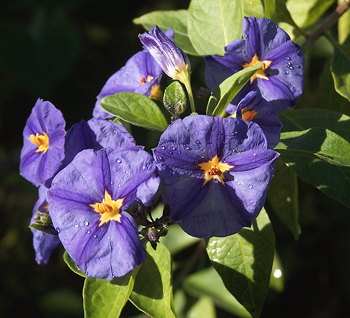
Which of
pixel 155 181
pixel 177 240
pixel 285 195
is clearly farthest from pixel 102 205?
pixel 177 240

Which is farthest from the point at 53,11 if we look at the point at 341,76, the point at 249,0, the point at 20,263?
the point at 341,76

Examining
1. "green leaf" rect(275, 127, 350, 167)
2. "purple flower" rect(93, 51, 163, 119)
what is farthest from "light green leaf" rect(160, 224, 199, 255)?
"green leaf" rect(275, 127, 350, 167)

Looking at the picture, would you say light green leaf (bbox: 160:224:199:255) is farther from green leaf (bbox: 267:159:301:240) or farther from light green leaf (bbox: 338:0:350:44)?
light green leaf (bbox: 338:0:350:44)

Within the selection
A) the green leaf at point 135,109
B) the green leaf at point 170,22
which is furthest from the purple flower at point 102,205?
the green leaf at point 170,22

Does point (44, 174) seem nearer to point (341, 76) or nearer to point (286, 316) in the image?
point (341, 76)

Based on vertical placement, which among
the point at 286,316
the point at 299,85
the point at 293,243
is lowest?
the point at 286,316

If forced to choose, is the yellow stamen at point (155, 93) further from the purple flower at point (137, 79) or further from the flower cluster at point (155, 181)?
the flower cluster at point (155, 181)

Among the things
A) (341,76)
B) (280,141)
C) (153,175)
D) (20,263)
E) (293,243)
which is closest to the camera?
(153,175)
